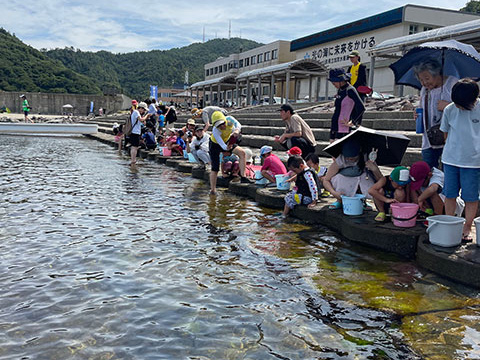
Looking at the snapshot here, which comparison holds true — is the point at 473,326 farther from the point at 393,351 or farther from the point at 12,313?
the point at 12,313

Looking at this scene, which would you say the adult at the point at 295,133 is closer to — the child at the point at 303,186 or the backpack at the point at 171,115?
the child at the point at 303,186

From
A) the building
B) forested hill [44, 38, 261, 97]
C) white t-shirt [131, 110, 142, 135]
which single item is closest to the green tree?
the building

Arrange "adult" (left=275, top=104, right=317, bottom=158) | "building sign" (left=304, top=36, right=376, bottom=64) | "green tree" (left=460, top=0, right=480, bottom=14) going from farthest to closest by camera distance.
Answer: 1. "green tree" (left=460, top=0, right=480, bottom=14)
2. "building sign" (left=304, top=36, right=376, bottom=64)
3. "adult" (left=275, top=104, right=317, bottom=158)

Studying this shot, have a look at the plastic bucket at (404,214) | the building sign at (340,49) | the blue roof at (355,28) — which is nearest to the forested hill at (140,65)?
the blue roof at (355,28)

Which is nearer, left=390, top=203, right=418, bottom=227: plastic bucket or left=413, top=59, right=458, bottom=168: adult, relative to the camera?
left=390, top=203, right=418, bottom=227: plastic bucket

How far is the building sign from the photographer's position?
3669cm

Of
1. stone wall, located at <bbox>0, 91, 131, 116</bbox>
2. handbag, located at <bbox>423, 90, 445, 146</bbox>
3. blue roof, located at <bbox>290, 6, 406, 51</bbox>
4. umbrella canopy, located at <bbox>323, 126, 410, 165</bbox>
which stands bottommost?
umbrella canopy, located at <bbox>323, 126, 410, 165</bbox>

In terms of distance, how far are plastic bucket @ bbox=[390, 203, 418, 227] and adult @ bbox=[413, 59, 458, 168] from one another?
2.67 feet

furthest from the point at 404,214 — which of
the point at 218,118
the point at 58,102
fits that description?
the point at 58,102

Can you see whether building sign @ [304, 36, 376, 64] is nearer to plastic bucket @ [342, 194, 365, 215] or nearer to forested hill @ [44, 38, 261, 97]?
plastic bucket @ [342, 194, 365, 215]

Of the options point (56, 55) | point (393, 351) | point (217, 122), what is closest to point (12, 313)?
point (393, 351)

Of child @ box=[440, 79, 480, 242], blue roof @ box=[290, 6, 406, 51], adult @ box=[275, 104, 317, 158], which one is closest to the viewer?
child @ box=[440, 79, 480, 242]

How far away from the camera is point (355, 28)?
37.5m

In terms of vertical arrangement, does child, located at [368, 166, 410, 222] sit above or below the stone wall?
below
